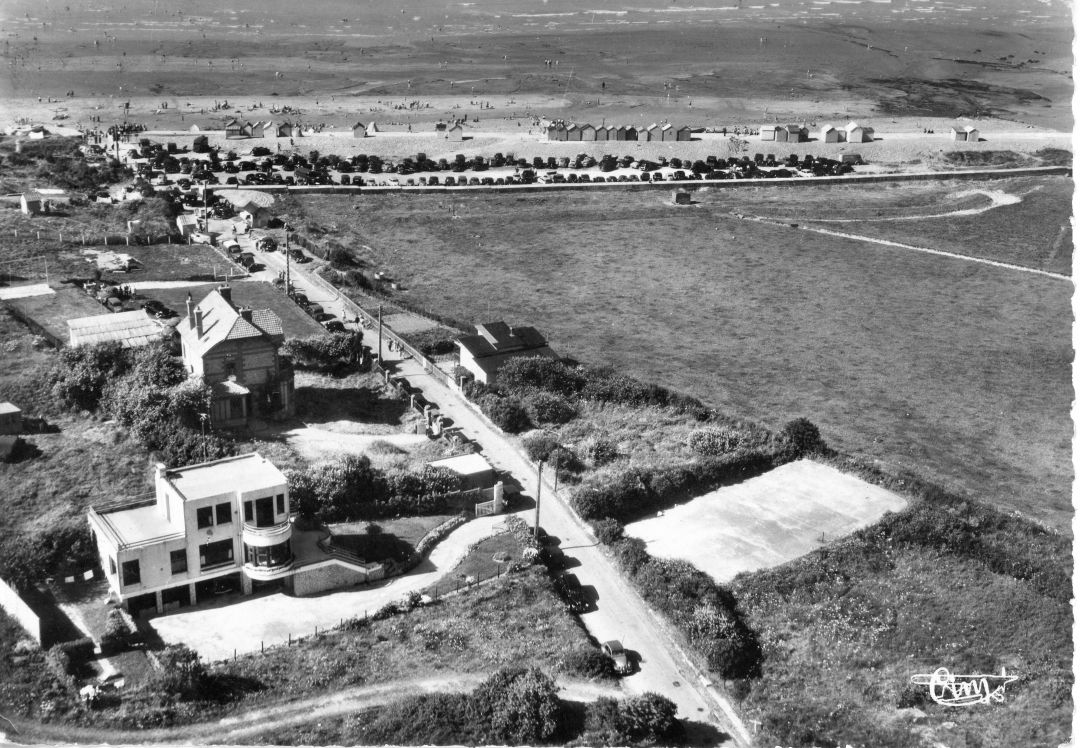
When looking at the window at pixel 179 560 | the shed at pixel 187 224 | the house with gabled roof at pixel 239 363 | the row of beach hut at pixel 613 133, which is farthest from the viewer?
the row of beach hut at pixel 613 133

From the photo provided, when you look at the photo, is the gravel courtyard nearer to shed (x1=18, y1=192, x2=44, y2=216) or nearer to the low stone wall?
the low stone wall

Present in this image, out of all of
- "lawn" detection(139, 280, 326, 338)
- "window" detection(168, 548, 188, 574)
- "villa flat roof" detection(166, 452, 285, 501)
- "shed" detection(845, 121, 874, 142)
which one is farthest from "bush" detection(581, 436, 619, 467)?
"shed" detection(845, 121, 874, 142)

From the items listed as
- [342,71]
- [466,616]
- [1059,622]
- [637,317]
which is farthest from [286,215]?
[342,71]

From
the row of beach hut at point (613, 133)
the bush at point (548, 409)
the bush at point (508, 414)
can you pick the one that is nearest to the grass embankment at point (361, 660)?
the bush at point (508, 414)

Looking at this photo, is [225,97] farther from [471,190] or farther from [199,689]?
[199,689]

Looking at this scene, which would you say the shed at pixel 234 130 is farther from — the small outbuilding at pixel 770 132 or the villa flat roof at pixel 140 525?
the villa flat roof at pixel 140 525
